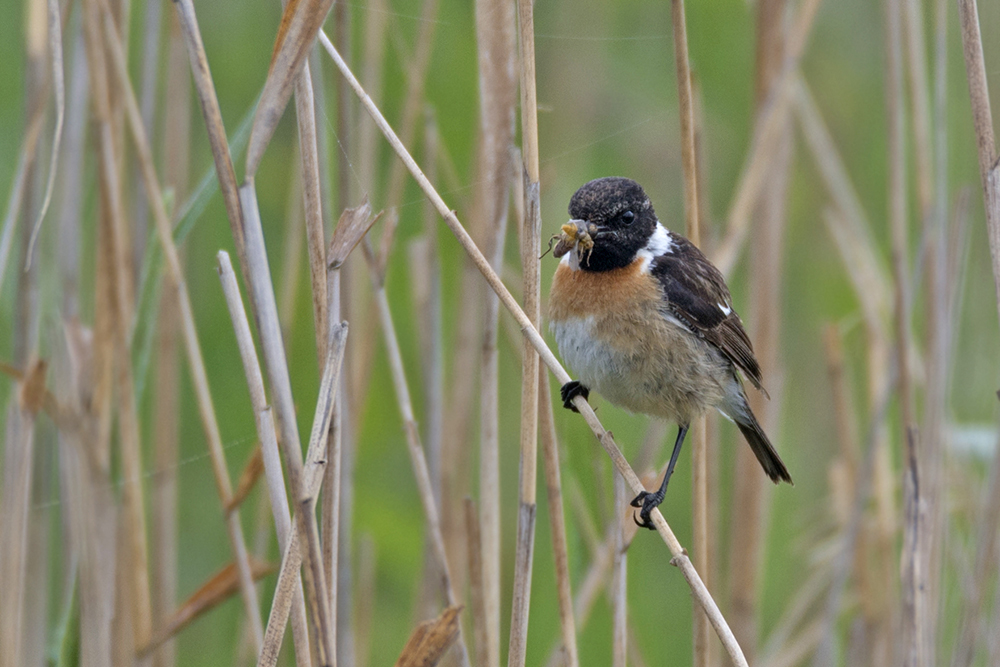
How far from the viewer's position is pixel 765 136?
296 cm

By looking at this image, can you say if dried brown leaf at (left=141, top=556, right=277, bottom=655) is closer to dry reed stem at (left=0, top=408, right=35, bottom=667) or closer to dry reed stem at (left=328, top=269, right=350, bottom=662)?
dry reed stem at (left=0, top=408, right=35, bottom=667)

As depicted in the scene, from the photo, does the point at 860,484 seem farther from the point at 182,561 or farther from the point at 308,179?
the point at 182,561

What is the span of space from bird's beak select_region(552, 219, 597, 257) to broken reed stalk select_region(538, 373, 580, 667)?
13.1 inches

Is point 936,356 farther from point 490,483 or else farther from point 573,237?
point 490,483

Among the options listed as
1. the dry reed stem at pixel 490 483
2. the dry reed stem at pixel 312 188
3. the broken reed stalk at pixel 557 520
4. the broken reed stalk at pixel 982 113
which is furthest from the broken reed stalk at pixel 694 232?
the dry reed stem at pixel 312 188

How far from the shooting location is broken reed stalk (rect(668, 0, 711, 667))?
2086mm

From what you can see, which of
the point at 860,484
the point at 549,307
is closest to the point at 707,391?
the point at 549,307

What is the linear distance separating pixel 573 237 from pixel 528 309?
0.92ft

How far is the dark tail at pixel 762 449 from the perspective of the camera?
289 cm

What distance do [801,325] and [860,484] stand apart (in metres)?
1.49

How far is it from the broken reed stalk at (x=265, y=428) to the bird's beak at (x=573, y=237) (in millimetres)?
795

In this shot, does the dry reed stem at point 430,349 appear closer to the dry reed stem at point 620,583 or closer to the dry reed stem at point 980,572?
the dry reed stem at point 620,583

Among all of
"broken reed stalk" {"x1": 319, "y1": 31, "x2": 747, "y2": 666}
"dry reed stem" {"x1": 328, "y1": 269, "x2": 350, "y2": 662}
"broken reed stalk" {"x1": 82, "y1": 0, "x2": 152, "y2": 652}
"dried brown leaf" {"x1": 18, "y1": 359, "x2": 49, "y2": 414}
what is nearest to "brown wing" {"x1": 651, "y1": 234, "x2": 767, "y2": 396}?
"broken reed stalk" {"x1": 319, "y1": 31, "x2": 747, "y2": 666}

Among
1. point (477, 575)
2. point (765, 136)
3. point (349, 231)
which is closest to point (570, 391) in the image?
point (477, 575)
